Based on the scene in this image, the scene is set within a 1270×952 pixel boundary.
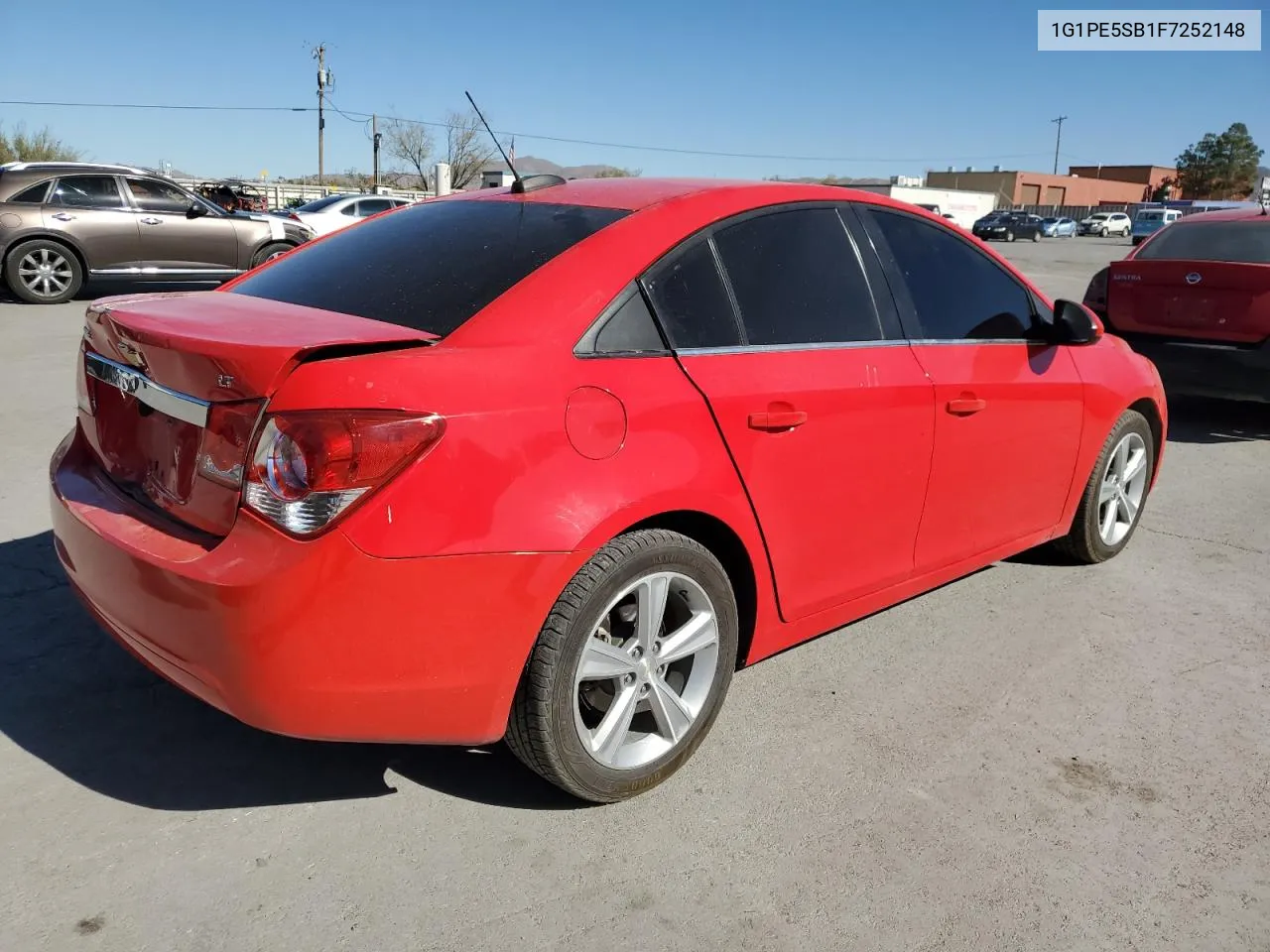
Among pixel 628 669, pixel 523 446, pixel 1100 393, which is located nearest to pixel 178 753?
pixel 628 669

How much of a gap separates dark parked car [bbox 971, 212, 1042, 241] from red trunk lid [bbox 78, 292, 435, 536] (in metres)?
52.9

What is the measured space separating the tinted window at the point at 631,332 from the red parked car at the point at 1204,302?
5852 mm

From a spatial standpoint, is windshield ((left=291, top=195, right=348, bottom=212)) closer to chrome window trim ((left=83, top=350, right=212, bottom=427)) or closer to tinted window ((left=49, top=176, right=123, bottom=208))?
tinted window ((left=49, top=176, right=123, bottom=208))

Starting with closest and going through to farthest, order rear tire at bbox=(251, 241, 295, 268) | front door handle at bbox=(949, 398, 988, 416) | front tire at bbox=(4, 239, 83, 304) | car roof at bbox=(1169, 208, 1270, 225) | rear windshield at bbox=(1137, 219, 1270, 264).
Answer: front door handle at bbox=(949, 398, 988, 416)
rear windshield at bbox=(1137, 219, 1270, 264)
car roof at bbox=(1169, 208, 1270, 225)
front tire at bbox=(4, 239, 83, 304)
rear tire at bbox=(251, 241, 295, 268)

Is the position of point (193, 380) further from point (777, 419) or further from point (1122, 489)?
point (1122, 489)

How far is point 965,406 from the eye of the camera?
346 cm

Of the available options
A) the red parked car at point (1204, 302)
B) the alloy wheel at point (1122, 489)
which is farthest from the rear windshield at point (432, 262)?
the red parked car at point (1204, 302)

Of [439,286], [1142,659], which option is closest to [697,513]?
[439,286]

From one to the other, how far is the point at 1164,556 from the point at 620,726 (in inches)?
132

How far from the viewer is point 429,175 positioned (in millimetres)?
77062

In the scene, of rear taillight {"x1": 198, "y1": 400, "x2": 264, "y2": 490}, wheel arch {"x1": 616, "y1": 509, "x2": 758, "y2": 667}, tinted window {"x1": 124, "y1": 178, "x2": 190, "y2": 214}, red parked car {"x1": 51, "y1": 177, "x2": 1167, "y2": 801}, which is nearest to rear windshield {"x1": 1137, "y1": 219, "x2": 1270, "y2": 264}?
red parked car {"x1": 51, "y1": 177, "x2": 1167, "y2": 801}

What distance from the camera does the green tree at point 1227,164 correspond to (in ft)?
314

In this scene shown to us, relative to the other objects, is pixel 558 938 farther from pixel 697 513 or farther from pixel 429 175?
pixel 429 175

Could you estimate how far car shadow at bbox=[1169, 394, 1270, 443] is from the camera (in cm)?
766
